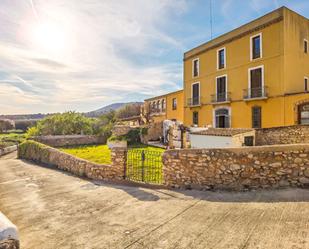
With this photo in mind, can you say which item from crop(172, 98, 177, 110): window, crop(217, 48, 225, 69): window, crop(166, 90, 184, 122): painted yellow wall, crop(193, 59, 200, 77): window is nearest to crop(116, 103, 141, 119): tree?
crop(166, 90, 184, 122): painted yellow wall

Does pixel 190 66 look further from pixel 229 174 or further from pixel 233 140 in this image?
pixel 229 174

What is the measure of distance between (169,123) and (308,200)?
50.7ft

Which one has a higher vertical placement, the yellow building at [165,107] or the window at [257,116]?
the yellow building at [165,107]

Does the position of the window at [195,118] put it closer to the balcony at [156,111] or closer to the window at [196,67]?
the window at [196,67]

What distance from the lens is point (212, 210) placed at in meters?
4.95

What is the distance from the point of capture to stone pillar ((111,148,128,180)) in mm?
8133

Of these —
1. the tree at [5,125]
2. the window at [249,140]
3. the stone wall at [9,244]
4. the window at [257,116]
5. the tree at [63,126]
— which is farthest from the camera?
the tree at [5,125]

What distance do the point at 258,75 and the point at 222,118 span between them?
5153 mm

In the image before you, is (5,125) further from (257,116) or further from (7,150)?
(257,116)

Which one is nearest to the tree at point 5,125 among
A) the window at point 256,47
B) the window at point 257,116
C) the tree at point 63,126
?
the tree at point 63,126

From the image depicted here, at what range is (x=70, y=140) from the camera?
25859 millimetres

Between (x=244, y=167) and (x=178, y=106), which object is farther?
(x=178, y=106)

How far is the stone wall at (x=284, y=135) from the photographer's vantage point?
12.4 meters

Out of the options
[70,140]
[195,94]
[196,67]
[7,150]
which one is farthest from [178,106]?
[7,150]
